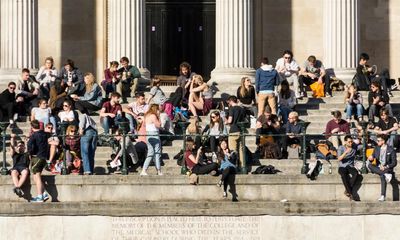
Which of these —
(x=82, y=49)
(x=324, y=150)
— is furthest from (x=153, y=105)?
(x=82, y=49)

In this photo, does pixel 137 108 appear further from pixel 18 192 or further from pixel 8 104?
pixel 18 192

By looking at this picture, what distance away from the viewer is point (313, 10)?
60281 mm

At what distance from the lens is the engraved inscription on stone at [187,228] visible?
4541 cm

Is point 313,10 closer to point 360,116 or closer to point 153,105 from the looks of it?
point 360,116

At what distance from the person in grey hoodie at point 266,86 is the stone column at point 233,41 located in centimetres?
531

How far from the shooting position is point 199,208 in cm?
4538

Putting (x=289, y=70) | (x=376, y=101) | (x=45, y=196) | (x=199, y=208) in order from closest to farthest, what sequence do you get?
(x=199, y=208), (x=45, y=196), (x=376, y=101), (x=289, y=70)

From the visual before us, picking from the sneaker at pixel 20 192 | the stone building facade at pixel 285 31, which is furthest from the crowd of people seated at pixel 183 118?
the stone building facade at pixel 285 31

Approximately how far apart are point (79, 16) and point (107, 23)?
986 mm

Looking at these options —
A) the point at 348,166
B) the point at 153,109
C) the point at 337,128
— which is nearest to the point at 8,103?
the point at 153,109

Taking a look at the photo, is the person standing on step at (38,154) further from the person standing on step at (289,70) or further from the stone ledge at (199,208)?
the person standing on step at (289,70)

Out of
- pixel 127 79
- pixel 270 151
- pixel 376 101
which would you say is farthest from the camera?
pixel 127 79

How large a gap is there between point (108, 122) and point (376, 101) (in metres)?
7.02

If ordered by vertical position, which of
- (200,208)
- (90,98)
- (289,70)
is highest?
(289,70)
